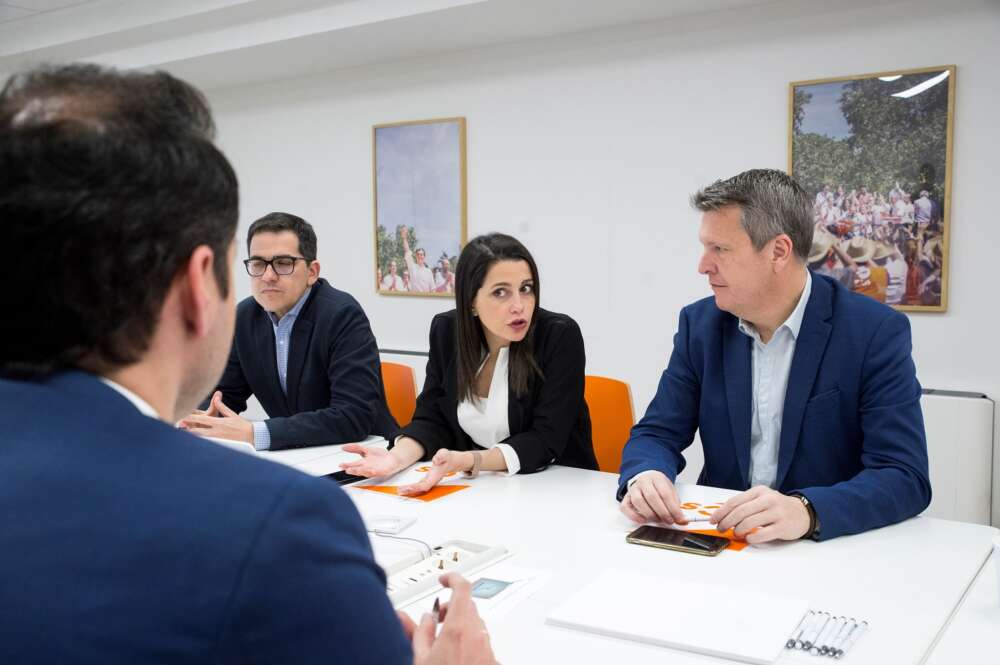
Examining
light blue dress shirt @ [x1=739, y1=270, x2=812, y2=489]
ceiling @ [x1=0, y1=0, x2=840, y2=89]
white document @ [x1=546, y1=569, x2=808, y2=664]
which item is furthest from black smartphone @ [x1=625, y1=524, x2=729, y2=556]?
ceiling @ [x1=0, y1=0, x2=840, y2=89]

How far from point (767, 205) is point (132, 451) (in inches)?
77.0

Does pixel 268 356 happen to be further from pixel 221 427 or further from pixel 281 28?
pixel 281 28

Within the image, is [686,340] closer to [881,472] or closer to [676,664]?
[881,472]

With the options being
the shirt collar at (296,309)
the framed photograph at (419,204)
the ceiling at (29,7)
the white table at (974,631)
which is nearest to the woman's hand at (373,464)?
the shirt collar at (296,309)

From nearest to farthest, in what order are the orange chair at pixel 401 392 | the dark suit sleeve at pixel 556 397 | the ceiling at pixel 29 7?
the dark suit sleeve at pixel 556 397 < the orange chair at pixel 401 392 < the ceiling at pixel 29 7

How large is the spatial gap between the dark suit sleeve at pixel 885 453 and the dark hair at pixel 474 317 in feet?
3.30

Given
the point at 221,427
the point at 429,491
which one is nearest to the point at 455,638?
the point at 429,491

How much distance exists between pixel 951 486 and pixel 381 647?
3.56 meters

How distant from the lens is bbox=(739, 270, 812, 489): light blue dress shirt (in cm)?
232

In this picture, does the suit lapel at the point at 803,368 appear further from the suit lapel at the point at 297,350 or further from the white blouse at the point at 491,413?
the suit lapel at the point at 297,350

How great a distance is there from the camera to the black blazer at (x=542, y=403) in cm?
265

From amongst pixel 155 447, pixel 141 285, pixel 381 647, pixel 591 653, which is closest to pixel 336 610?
pixel 381 647

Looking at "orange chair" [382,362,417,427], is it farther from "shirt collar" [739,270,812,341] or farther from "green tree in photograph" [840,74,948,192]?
"green tree in photograph" [840,74,948,192]

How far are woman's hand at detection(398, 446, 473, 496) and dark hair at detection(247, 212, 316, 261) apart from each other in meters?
1.25
